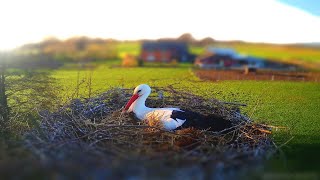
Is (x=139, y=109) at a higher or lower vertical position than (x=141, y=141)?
higher

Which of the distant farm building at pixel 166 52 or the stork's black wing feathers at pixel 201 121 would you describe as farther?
the distant farm building at pixel 166 52

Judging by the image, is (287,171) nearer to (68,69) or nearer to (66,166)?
(66,166)

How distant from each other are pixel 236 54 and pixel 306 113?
1.38 meters

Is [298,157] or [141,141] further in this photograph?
[298,157]

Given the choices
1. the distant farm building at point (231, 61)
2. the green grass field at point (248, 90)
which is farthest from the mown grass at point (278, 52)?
the green grass field at point (248, 90)

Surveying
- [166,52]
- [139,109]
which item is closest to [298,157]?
[139,109]

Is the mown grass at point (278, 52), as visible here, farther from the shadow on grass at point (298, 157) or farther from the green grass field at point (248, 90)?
the shadow on grass at point (298, 157)

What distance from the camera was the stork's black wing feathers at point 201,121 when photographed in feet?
14.0

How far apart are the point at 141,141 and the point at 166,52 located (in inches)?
83.8

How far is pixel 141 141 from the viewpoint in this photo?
359 cm

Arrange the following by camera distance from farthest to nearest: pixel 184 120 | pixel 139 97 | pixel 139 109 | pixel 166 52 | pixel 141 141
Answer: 1. pixel 166 52
2. pixel 139 97
3. pixel 139 109
4. pixel 184 120
5. pixel 141 141

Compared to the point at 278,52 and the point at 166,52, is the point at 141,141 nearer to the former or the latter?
the point at 166,52

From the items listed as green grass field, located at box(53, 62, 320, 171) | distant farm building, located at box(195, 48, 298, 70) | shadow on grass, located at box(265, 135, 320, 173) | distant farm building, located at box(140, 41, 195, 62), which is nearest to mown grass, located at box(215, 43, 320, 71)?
distant farm building, located at box(195, 48, 298, 70)

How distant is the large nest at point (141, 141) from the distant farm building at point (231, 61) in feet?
1.81
